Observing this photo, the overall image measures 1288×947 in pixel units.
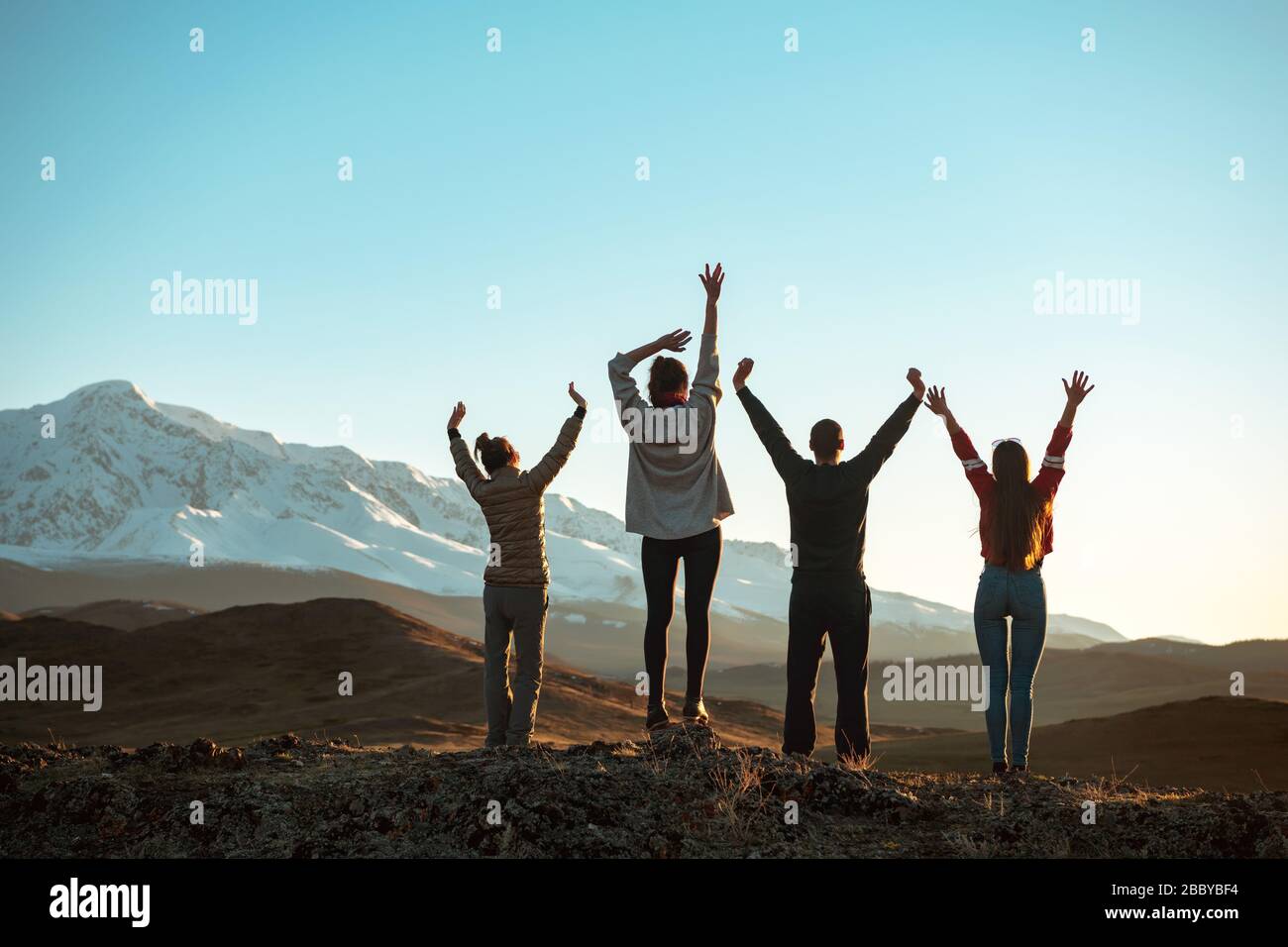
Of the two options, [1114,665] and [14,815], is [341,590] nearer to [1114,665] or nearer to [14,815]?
[1114,665]

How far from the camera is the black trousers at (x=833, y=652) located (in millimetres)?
6883

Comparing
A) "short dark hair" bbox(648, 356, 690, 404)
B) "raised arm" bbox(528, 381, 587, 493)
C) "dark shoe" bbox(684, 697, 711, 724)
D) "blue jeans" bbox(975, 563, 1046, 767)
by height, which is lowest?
"dark shoe" bbox(684, 697, 711, 724)

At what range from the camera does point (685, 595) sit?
7156 mm

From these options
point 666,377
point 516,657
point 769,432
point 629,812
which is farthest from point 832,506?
point 516,657

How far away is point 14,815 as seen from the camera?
23.3 feet

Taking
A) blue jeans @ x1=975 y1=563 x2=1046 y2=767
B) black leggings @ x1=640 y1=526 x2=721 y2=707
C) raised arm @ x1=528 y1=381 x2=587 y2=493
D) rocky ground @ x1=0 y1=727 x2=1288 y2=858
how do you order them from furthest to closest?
raised arm @ x1=528 y1=381 x2=587 y2=493
black leggings @ x1=640 y1=526 x2=721 y2=707
blue jeans @ x1=975 y1=563 x2=1046 y2=767
rocky ground @ x1=0 y1=727 x2=1288 y2=858

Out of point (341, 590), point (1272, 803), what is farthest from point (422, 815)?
point (341, 590)

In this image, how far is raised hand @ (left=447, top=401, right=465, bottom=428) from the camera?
8438 millimetres

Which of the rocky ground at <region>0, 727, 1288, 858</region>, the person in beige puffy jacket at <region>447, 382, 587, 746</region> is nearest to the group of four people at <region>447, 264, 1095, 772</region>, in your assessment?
the rocky ground at <region>0, 727, 1288, 858</region>

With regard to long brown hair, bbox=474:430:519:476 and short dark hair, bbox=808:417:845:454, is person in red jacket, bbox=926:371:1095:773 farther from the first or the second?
long brown hair, bbox=474:430:519:476

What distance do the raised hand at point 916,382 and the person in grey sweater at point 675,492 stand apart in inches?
50.1

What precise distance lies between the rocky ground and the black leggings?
398mm

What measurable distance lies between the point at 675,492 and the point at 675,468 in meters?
0.16

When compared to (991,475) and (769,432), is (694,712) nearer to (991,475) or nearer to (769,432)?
(769,432)
